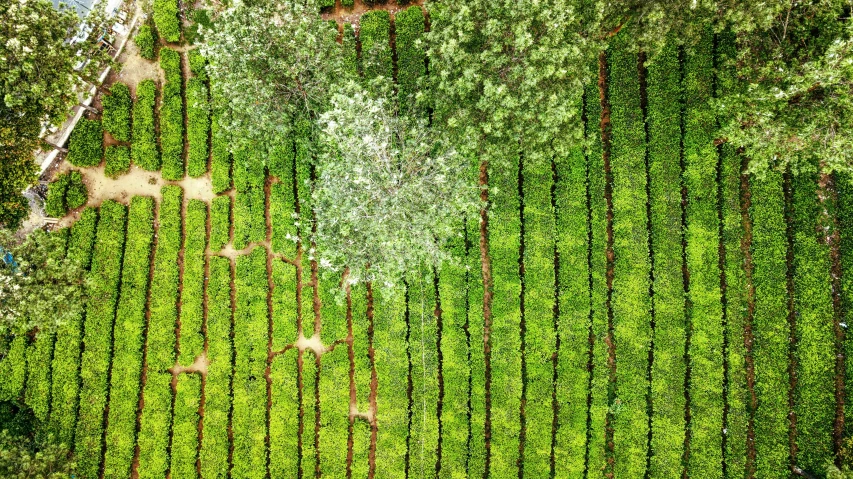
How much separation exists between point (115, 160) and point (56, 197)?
11.4ft

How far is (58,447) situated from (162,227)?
37.6 ft

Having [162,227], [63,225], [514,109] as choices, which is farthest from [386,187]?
[63,225]

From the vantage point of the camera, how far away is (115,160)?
87.6 feet

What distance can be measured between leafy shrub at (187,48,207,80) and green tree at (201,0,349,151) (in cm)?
601

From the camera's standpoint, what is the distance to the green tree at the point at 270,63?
1980cm

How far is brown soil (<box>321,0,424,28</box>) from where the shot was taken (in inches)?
1046

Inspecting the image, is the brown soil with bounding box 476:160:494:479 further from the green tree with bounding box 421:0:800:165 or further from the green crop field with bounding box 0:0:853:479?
the green tree with bounding box 421:0:800:165

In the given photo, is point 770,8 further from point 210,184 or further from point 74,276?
point 74,276

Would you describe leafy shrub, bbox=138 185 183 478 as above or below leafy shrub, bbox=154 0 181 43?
below

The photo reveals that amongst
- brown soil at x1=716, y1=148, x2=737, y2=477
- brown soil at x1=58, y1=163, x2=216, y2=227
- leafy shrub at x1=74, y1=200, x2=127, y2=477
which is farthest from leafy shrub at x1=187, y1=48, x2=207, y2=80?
brown soil at x1=716, y1=148, x2=737, y2=477

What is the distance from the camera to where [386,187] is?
19.6 metres

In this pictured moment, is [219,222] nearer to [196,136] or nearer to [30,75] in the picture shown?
[196,136]

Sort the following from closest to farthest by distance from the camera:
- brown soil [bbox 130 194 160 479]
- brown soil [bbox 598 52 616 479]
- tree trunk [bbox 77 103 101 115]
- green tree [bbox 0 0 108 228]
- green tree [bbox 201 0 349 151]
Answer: green tree [bbox 201 0 349 151]
green tree [bbox 0 0 108 228]
brown soil [bbox 598 52 616 479]
tree trunk [bbox 77 103 101 115]
brown soil [bbox 130 194 160 479]

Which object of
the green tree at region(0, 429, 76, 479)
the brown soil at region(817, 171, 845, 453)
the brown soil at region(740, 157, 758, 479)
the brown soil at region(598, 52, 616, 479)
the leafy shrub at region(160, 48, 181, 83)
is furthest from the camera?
the leafy shrub at region(160, 48, 181, 83)
